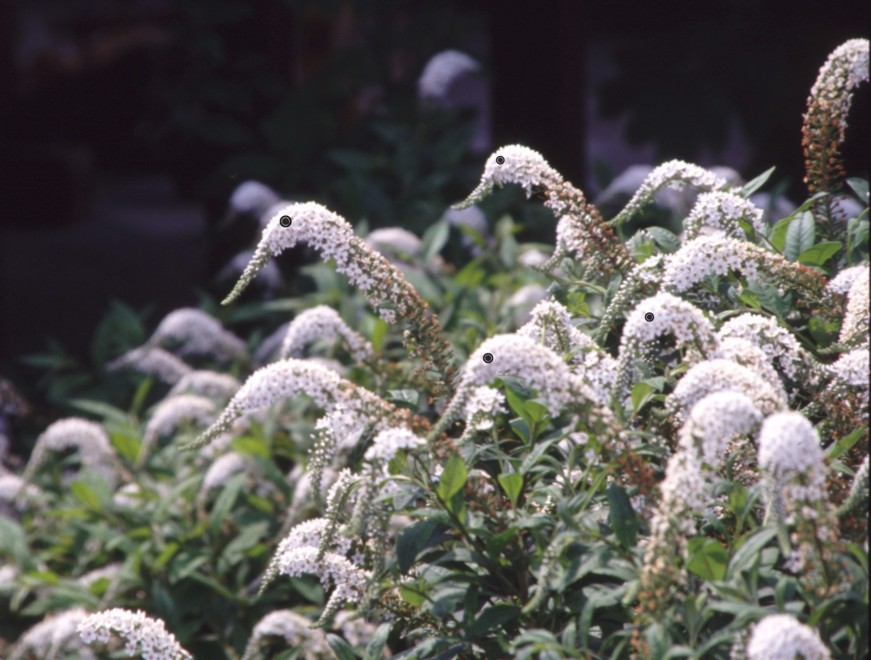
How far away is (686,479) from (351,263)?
0.71 metres

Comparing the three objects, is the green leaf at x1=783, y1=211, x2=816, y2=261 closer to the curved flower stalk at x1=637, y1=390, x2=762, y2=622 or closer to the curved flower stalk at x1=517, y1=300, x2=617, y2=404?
the curved flower stalk at x1=517, y1=300, x2=617, y2=404

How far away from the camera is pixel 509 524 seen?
5.47ft

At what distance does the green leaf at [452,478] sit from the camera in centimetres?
159

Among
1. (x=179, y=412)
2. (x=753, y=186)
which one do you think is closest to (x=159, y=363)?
(x=179, y=412)

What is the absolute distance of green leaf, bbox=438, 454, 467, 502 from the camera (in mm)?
1593

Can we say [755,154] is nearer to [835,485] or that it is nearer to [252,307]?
[252,307]

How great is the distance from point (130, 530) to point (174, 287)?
6.49 m

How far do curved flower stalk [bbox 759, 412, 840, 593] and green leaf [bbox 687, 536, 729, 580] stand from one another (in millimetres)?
98

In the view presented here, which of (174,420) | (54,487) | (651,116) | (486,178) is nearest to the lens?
(486,178)

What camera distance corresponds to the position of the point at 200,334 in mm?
3648

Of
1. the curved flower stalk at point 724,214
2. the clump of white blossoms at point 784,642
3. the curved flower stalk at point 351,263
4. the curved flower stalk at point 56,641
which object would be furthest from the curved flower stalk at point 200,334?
the clump of white blossoms at point 784,642

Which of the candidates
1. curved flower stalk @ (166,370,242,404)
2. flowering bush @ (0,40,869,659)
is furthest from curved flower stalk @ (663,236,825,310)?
curved flower stalk @ (166,370,242,404)

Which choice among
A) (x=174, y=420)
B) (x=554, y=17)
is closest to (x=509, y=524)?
(x=174, y=420)

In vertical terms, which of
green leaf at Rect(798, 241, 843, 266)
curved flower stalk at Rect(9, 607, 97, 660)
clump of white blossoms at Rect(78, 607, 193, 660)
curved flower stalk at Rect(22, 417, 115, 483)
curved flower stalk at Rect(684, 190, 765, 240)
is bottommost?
→ curved flower stalk at Rect(9, 607, 97, 660)
